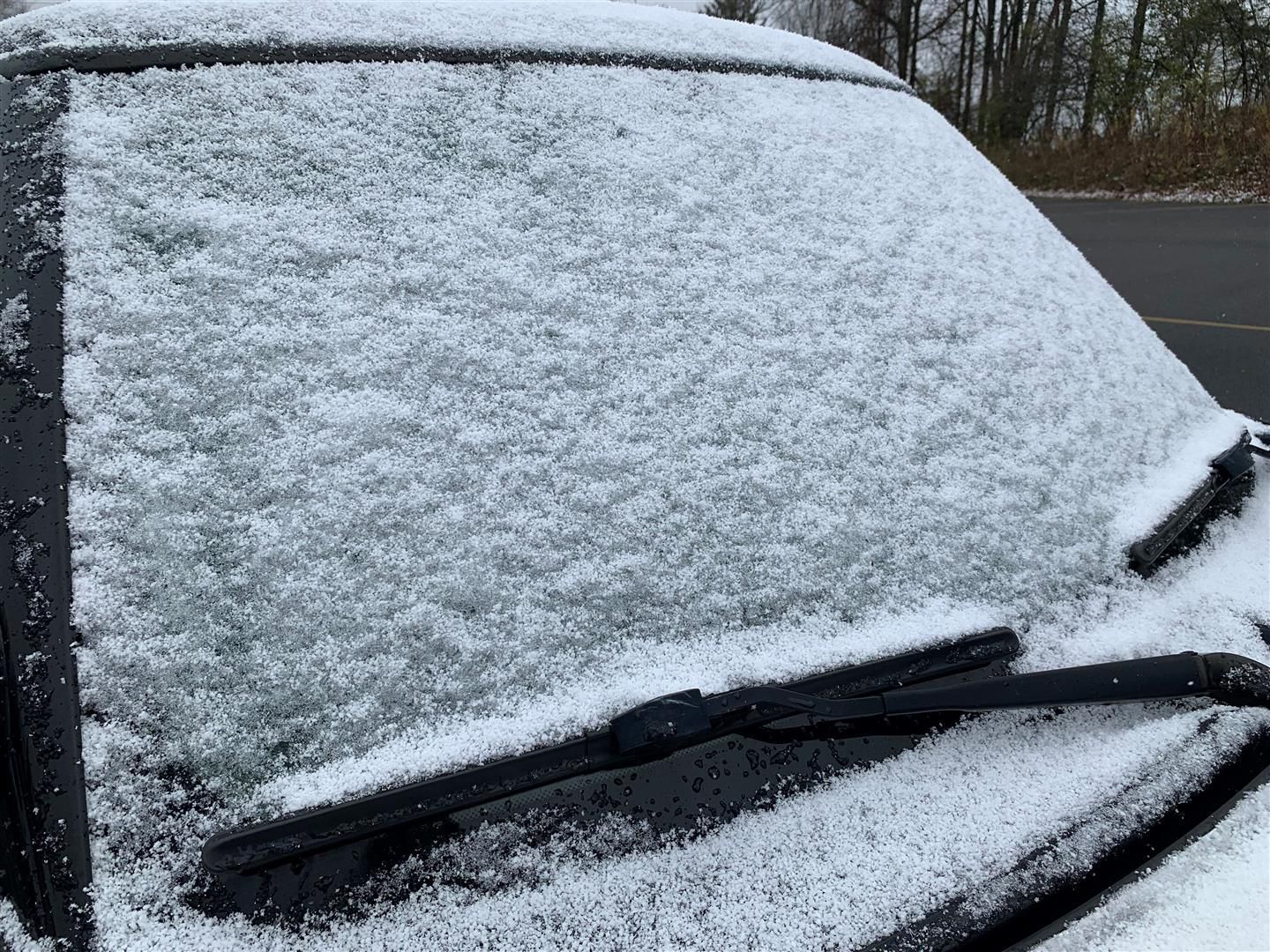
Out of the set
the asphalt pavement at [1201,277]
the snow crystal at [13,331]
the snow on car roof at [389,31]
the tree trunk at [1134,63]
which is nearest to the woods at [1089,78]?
the tree trunk at [1134,63]

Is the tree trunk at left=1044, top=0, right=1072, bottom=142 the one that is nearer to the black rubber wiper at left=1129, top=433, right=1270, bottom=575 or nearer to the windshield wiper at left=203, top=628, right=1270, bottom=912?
the black rubber wiper at left=1129, top=433, right=1270, bottom=575

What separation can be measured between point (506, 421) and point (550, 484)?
10cm

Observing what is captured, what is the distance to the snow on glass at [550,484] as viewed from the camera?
2.88 feet

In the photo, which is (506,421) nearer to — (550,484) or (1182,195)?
(550,484)

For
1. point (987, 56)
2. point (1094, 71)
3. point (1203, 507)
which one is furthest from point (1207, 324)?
point (987, 56)

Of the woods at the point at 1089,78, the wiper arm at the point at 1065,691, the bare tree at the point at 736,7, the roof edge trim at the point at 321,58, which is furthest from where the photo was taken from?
the woods at the point at 1089,78

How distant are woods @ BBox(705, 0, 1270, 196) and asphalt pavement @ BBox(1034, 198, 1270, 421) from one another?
195 centimetres

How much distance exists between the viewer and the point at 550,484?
107 cm

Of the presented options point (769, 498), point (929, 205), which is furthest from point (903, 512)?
point (929, 205)

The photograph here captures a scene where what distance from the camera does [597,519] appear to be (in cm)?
107

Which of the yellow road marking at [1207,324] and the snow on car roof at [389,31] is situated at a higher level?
the snow on car roof at [389,31]

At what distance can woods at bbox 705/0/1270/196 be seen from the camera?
45.8ft

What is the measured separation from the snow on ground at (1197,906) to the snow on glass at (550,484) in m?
0.10

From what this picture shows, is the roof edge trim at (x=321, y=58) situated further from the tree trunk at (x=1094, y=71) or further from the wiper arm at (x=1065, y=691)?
the tree trunk at (x=1094, y=71)
